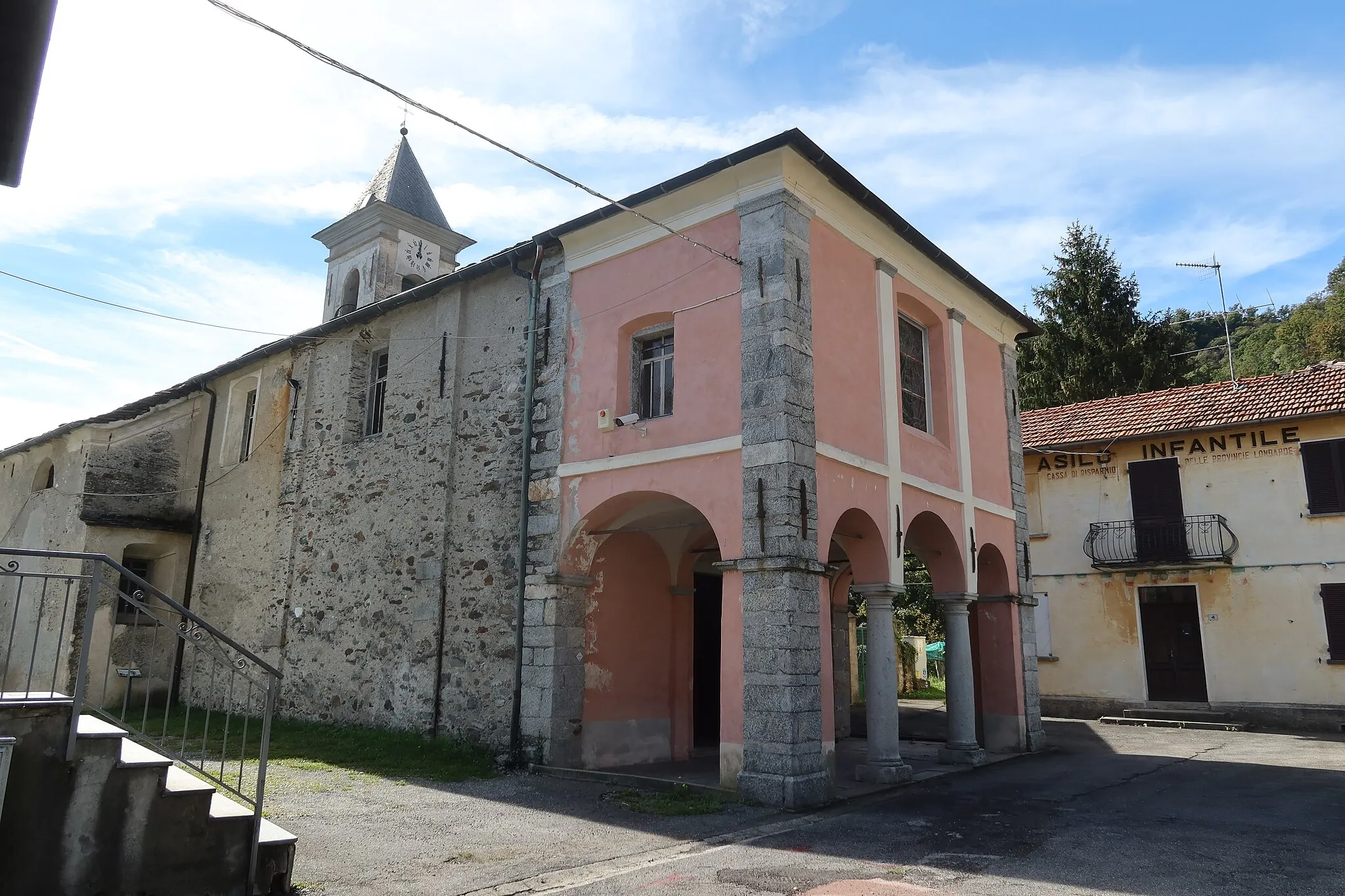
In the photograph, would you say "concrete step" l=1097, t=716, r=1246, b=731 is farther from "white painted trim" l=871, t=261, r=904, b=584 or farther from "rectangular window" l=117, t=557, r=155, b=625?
"rectangular window" l=117, t=557, r=155, b=625

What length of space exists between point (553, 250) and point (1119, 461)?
12883mm

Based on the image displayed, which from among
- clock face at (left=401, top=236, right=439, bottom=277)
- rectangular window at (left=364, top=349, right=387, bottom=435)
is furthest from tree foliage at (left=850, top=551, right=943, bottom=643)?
rectangular window at (left=364, top=349, right=387, bottom=435)

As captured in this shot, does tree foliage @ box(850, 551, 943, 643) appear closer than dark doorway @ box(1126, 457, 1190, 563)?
No

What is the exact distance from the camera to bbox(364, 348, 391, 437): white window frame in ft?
45.3

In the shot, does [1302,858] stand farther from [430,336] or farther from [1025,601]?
[430,336]

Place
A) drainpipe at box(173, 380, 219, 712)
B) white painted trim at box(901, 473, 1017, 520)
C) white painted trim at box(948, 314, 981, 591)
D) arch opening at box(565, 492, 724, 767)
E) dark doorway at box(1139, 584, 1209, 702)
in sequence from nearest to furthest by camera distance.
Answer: arch opening at box(565, 492, 724, 767), white painted trim at box(901, 473, 1017, 520), white painted trim at box(948, 314, 981, 591), drainpipe at box(173, 380, 219, 712), dark doorway at box(1139, 584, 1209, 702)

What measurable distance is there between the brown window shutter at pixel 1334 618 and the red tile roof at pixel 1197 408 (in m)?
3.07

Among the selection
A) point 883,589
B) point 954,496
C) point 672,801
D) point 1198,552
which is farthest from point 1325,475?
point 672,801

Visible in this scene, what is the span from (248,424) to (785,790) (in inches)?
493

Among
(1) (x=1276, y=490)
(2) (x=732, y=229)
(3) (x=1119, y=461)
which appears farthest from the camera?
(3) (x=1119, y=461)

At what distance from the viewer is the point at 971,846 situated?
6.62m

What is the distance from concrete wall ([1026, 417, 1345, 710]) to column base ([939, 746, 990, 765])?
8.16 meters

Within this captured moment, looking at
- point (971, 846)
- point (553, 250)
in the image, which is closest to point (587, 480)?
point (553, 250)

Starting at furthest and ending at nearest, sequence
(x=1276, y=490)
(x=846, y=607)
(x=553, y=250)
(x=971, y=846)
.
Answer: (x=1276, y=490)
(x=846, y=607)
(x=553, y=250)
(x=971, y=846)
